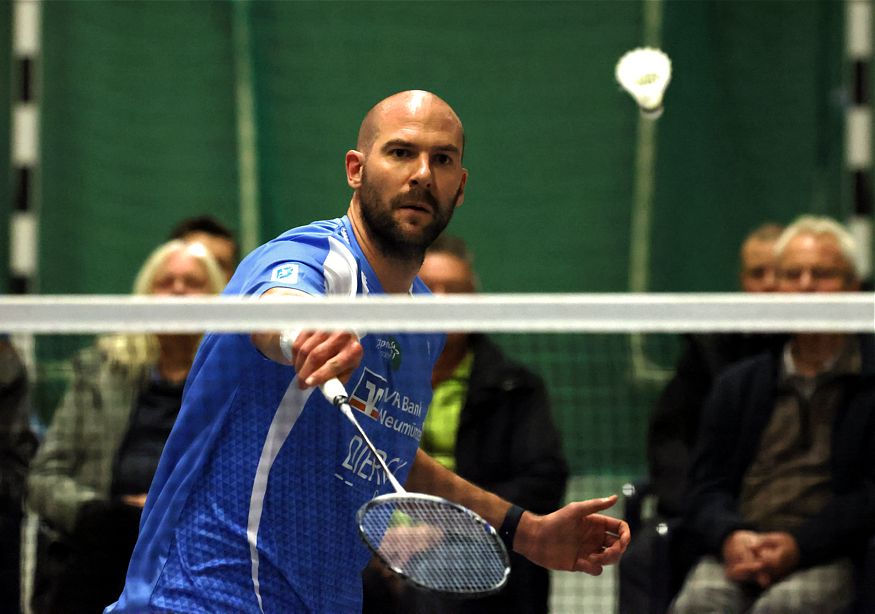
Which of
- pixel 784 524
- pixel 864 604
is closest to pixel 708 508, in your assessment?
pixel 784 524

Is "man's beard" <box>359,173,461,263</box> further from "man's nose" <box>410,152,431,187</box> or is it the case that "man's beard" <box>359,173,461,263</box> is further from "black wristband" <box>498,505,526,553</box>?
"black wristband" <box>498,505,526,553</box>

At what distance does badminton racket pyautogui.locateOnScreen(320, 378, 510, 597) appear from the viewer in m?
3.15

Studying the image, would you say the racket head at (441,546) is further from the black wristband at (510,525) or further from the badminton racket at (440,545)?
the black wristband at (510,525)

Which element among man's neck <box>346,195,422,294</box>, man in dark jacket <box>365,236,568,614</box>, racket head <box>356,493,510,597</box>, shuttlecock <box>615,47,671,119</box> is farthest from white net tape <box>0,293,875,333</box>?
shuttlecock <box>615,47,671,119</box>

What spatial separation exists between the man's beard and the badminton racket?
1.59 feet

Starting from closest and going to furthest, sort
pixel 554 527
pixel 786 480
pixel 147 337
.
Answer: pixel 554 527 → pixel 786 480 → pixel 147 337

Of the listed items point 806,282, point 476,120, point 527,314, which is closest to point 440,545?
point 527,314

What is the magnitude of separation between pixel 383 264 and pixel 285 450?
1.77 feet

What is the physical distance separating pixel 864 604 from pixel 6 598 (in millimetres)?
2410

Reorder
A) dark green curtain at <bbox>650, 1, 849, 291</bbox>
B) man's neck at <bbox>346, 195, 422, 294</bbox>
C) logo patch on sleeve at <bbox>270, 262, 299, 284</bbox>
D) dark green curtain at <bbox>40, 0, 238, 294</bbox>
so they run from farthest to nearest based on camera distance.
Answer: dark green curtain at <bbox>40, 0, 238, 294</bbox>, dark green curtain at <bbox>650, 1, 849, 291</bbox>, man's neck at <bbox>346, 195, 422, 294</bbox>, logo patch on sleeve at <bbox>270, 262, 299, 284</bbox>

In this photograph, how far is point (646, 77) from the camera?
6.08 metres

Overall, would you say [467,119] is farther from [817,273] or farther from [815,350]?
[815,350]

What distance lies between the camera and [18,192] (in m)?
7.10

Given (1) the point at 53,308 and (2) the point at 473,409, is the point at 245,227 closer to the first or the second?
(2) the point at 473,409
